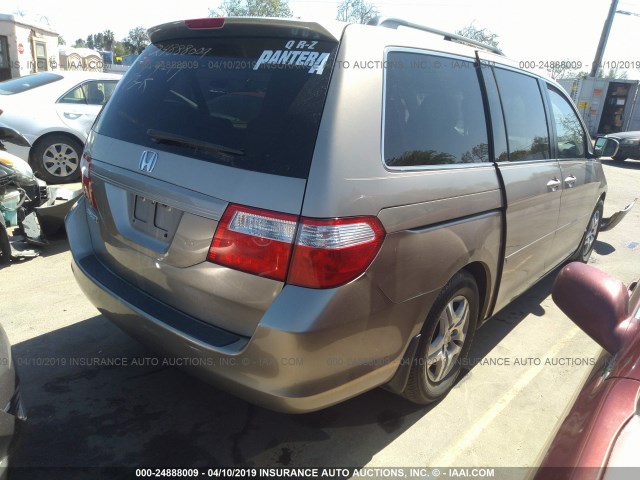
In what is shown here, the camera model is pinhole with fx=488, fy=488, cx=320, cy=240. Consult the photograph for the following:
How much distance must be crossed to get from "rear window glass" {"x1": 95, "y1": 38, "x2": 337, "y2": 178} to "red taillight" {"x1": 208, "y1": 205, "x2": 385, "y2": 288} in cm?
20

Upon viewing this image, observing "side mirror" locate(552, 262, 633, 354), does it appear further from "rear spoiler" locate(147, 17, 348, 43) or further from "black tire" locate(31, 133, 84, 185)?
"black tire" locate(31, 133, 84, 185)

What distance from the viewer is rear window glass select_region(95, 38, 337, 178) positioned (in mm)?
1941

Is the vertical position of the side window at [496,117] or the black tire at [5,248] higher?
the side window at [496,117]

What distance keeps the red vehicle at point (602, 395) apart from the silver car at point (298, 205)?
2.22 feet

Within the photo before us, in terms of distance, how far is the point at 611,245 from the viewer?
21.6 ft

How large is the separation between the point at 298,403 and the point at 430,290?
0.81 meters

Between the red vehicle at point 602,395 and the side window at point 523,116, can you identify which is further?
the side window at point 523,116

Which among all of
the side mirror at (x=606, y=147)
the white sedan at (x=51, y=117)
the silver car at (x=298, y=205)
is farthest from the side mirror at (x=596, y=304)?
the white sedan at (x=51, y=117)

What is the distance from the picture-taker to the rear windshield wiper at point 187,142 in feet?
6.59

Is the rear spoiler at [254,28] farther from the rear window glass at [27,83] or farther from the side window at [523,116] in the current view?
the rear window glass at [27,83]

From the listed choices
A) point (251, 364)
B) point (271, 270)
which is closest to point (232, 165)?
point (271, 270)

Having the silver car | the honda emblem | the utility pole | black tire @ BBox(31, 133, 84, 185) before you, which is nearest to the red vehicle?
the silver car

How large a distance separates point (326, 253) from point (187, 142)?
84cm

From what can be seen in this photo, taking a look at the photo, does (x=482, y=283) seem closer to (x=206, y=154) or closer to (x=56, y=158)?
(x=206, y=154)
